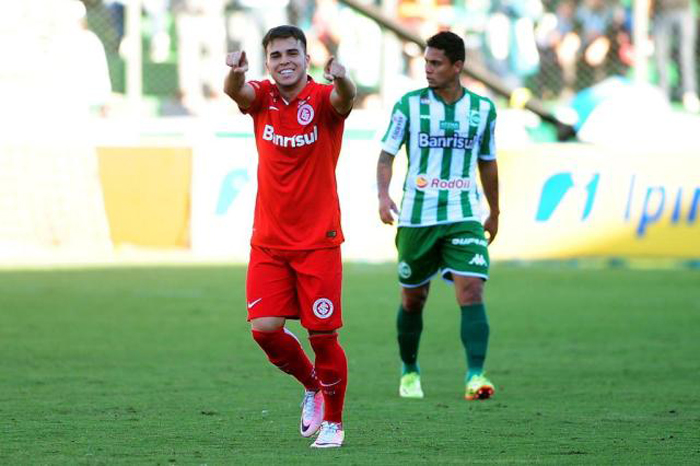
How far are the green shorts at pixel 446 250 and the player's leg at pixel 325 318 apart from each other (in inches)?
69.2

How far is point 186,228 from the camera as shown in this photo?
1630 centimetres

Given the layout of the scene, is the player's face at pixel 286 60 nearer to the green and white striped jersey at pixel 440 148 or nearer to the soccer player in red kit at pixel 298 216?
the soccer player in red kit at pixel 298 216

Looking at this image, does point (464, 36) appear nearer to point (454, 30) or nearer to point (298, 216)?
point (454, 30)

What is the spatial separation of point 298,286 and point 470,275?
6.27 ft

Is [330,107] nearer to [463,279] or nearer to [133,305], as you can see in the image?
[463,279]

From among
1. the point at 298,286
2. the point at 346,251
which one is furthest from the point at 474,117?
the point at 346,251

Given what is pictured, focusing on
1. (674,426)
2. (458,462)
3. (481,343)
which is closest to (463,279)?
(481,343)

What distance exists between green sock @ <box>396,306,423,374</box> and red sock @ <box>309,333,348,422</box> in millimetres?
1753

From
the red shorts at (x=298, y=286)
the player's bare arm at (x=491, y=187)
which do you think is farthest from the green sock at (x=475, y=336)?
the red shorts at (x=298, y=286)

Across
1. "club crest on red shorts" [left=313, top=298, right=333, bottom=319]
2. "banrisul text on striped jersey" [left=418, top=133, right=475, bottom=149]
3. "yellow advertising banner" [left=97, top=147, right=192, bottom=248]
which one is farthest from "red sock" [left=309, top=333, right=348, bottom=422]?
"yellow advertising banner" [left=97, top=147, right=192, bottom=248]

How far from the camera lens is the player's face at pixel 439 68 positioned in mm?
7871

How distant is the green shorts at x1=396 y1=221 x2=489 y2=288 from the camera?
7.98m

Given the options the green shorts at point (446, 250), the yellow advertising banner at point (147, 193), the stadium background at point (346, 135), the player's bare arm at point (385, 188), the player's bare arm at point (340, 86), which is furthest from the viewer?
the yellow advertising banner at point (147, 193)

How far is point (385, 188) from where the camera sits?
311 inches
